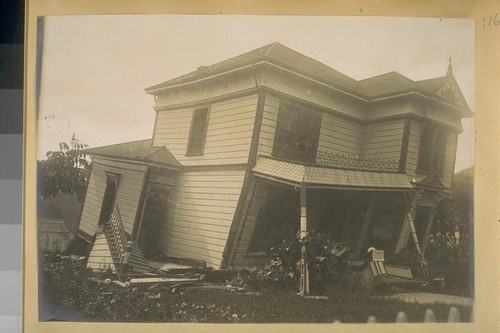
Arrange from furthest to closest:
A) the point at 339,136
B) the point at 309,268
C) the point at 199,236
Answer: the point at 339,136
the point at 199,236
the point at 309,268

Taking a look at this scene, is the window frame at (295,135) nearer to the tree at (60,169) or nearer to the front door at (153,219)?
the front door at (153,219)

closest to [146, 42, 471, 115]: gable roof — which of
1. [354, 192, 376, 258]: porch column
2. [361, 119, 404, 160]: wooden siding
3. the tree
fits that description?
[361, 119, 404, 160]: wooden siding

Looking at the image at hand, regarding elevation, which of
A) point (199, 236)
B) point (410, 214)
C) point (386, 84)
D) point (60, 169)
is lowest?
point (199, 236)

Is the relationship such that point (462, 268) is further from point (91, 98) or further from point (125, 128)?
point (91, 98)

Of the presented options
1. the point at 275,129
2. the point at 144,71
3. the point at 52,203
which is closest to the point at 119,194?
the point at 52,203

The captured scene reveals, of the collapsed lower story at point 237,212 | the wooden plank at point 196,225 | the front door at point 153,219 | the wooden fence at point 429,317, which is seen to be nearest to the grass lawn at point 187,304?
the wooden fence at point 429,317

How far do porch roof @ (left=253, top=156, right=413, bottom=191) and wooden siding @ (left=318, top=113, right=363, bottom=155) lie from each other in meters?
0.16

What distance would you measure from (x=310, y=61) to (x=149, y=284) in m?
2.08

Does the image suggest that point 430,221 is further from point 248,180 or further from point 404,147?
point 248,180

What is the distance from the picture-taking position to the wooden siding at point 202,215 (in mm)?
3297

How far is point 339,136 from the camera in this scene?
3.42 meters

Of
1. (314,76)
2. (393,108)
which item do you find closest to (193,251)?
(314,76)

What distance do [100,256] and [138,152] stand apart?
840mm

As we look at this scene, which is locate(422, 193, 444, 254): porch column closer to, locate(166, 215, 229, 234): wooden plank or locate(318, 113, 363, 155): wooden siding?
locate(318, 113, 363, 155): wooden siding
